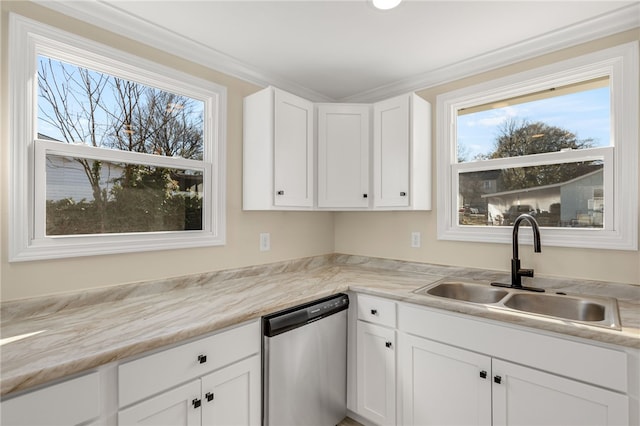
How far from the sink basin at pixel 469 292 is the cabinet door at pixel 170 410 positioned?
1378mm

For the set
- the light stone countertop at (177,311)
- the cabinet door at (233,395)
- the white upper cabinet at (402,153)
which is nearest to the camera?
the light stone countertop at (177,311)

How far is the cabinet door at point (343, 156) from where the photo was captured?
2504mm

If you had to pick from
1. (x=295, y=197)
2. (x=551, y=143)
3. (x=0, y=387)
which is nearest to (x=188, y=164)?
(x=295, y=197)

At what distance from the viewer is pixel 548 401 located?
1.42m

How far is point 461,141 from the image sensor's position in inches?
95.0

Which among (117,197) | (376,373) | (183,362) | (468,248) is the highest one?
(117,197)

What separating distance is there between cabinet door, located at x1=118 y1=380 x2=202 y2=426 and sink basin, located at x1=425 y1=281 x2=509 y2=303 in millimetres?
1378

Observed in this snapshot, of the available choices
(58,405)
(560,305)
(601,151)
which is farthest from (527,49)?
(58,405)

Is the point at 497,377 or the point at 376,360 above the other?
the point at 497,377

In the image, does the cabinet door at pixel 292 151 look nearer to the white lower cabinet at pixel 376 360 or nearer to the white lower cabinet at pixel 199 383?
the white lower cabinet at pixel 376 360

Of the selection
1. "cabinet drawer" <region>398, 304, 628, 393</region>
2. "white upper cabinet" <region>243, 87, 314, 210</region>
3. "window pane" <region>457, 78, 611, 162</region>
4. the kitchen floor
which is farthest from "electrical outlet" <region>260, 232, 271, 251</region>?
"window pane" <region>457, 78, 611, 162</region>

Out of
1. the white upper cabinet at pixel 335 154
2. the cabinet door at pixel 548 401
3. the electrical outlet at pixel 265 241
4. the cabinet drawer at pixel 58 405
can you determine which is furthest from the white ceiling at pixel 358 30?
the cabinet door at pixel 548 401

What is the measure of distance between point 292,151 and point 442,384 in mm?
1703

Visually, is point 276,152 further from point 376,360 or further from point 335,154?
point 376,360
